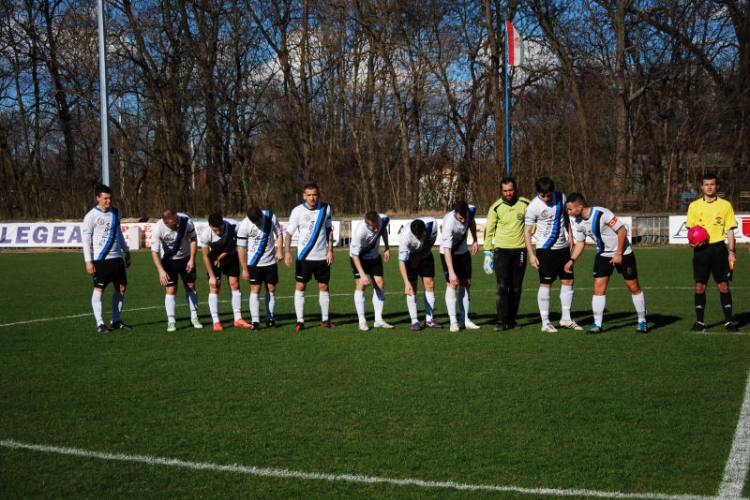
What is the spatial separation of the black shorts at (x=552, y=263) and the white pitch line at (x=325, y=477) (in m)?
6.36

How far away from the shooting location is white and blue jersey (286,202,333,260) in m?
11.8

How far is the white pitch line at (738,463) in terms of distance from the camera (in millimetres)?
5074

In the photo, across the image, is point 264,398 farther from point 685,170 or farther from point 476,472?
point 685,170

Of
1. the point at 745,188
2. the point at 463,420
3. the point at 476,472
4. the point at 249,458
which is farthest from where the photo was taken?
the point at 745,188

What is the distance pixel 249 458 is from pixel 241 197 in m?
37.8

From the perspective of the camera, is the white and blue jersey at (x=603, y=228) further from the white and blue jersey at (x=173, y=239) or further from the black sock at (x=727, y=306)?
the white and blue jersey at (x=173, y=239)

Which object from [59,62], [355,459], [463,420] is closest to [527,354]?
[463,420]

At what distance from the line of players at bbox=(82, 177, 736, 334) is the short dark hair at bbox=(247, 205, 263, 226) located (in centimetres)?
2

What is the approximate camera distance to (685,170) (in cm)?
3625

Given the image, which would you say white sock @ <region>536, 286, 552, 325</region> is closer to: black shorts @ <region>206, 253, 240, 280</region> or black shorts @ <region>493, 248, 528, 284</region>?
black shorts @ <region>493, 248, 528, 284</region>

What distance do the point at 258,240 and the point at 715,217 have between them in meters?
6.42

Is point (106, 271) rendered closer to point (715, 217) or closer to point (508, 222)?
point (508, 222)

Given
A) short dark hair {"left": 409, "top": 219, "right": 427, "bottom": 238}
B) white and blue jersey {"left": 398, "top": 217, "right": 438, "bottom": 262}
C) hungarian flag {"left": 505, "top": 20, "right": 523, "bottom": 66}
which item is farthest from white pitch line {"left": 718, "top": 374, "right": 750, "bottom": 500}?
hungarian flag {"left": 505, "top": 20, "right": 523, "bottom": 66}

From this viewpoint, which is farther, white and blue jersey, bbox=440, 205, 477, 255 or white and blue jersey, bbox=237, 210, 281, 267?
white and blue jersey, bbox=237, 210, 281, 267
